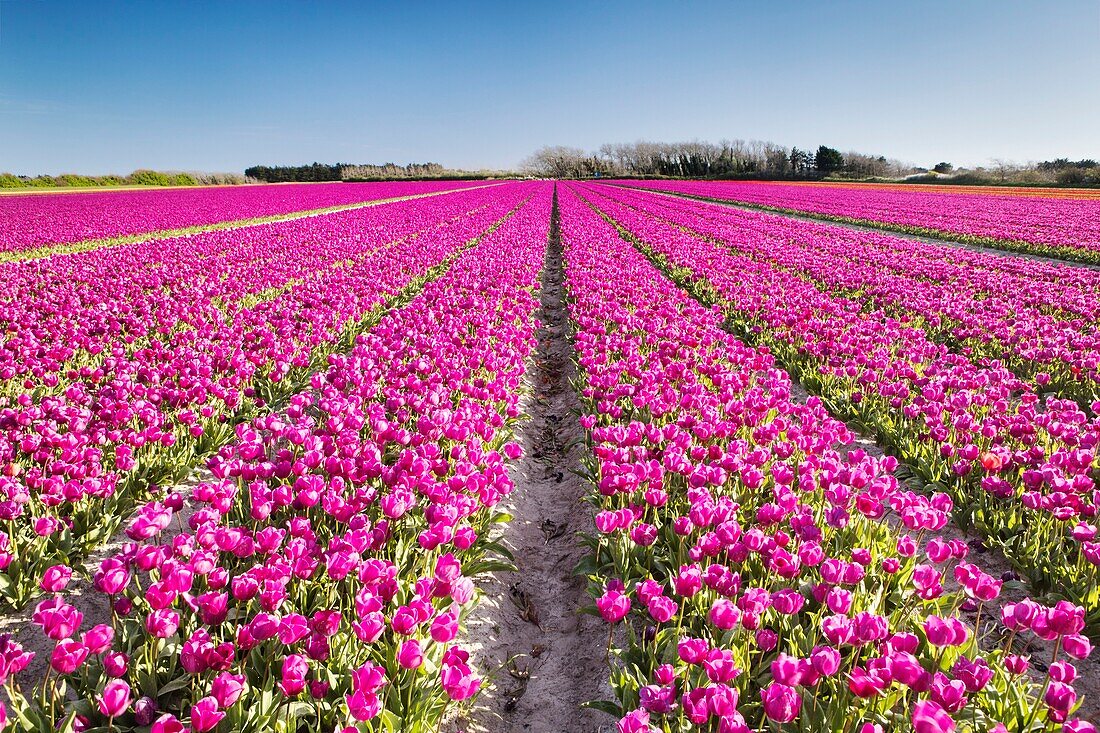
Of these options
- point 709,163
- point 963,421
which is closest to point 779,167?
point 709,163

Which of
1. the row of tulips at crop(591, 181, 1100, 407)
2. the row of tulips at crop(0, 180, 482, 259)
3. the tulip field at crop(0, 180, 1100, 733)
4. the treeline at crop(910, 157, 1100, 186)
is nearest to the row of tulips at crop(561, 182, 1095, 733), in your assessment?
the tulip field at crop(0, 180, 1100, 733)

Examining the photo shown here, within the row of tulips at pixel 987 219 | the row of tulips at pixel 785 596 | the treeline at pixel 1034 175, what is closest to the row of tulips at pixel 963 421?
the row of tulips at pixel 785 596

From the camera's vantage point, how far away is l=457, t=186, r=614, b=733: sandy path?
126 inches

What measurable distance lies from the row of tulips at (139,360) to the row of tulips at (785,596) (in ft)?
10.2

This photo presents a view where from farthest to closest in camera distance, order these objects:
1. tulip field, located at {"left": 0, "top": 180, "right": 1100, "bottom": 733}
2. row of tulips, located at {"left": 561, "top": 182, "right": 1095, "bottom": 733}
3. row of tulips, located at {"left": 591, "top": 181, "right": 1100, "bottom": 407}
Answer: row of tulips, located at {"left": 591, "top": 181, "right": 1100, "bottom": 407}
tulip field, located at {"left": 0, "top": 180, "right": 1100, "bottom": 733}
row of tulips, located at {"left": 561, "top": 182, "right": 1095, "bottom": 733}

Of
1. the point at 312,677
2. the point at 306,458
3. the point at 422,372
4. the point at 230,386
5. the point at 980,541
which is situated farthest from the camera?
the point at 422,372

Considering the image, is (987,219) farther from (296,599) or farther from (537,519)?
(296,599)

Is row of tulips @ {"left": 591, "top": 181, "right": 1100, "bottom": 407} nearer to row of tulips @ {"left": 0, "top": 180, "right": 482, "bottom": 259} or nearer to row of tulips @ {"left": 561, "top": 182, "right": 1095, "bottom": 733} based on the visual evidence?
row of tulips @ {"left": 561, "top": 182, "right": 1095, "bottom": 733}

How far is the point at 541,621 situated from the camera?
3.97 meters

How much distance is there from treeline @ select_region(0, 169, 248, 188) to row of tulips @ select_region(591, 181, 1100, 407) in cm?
8651

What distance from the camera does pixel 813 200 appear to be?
4503cm

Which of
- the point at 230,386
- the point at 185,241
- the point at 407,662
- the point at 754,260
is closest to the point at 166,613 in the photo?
the point at 407,662

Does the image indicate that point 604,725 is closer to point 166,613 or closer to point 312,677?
point 312,677

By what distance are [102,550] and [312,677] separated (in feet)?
7.86
